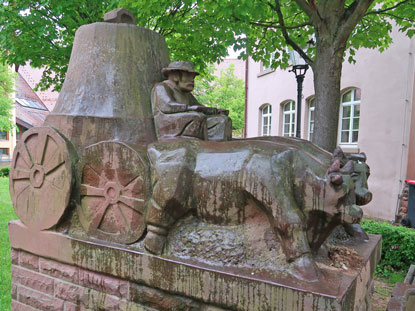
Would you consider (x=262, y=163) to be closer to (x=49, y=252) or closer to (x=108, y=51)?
(x=108, y=51)

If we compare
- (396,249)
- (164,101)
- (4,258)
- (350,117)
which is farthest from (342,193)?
(350,117)

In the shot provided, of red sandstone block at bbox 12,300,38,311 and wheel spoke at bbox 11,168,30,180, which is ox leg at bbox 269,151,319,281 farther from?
red sandstone block at bbox 12,300,38,311

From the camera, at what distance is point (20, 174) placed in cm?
312

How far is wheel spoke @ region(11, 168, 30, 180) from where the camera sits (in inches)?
121

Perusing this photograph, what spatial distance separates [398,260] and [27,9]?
26.1 ft

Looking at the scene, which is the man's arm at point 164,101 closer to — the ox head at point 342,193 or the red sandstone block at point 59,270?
the ox head at point 342,193

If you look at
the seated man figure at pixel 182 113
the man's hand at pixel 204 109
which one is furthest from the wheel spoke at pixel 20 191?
the man's hand at pixel 204 109

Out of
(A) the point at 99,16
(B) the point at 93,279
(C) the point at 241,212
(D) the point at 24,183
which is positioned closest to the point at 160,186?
(C) the point at 241,212

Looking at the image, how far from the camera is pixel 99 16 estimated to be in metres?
6.89

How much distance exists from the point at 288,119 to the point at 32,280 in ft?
37.4

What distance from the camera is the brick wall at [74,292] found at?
2.46 m

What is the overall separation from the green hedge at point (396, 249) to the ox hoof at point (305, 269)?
4.03m

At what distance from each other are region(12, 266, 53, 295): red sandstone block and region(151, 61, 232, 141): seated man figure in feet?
5.30

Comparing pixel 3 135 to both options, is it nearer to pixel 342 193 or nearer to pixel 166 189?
pixel 166 189
